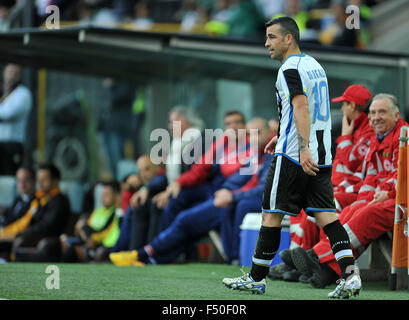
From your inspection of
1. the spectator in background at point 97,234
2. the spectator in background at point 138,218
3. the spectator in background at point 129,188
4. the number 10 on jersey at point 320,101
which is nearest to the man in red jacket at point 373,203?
the number 10 on jersey at point 320,101

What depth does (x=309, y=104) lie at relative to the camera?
19.0ft

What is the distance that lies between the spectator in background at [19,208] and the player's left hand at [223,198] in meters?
3.04

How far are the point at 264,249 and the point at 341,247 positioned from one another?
1.65 feet

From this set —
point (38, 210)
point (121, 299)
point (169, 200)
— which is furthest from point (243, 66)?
point (121, 299)

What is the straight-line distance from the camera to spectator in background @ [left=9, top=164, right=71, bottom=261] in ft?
34.2

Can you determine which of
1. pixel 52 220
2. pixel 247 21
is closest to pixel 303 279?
pixel 52 220

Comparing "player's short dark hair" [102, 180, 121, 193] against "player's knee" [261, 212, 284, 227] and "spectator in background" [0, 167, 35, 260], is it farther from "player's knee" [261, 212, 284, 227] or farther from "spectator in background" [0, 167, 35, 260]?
"player's knee" [261, 212, 284, 227]

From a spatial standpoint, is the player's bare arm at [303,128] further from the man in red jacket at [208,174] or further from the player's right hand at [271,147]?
the man in red jacket at [208,174]

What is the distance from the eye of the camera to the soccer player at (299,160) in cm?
567

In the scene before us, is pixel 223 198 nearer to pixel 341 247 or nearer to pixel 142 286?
pixel 142 286

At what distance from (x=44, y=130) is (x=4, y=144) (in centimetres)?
81

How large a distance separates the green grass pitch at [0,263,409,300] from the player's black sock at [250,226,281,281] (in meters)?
0.17

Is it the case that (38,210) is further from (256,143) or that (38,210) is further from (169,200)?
(256,143)

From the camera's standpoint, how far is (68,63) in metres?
13.1
